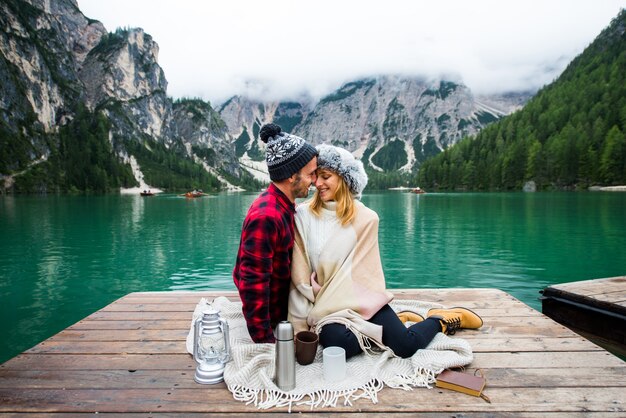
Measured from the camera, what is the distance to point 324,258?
15.5 ft

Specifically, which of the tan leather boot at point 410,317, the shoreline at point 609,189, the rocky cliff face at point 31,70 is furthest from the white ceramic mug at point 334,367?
the rocky cliff face at point 31,70

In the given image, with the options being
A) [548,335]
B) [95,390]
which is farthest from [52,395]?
[548,335]

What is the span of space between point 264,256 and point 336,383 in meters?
1.54

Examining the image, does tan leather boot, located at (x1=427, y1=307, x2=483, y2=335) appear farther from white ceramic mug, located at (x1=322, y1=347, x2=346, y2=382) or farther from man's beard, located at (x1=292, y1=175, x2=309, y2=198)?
man's beard, located at (x1=292, y1=175, x2=309, y2=198)

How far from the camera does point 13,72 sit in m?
158

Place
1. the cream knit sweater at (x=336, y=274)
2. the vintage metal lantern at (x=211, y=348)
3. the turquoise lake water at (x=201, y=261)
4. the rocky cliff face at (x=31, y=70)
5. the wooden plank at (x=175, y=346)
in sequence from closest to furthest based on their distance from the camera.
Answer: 1. the vintage metal lantern at (x=211, y=348)
2. the cream knit sweater at (x=336, y=274)
3. the wooden plank at (x=175, y=346)
4. the turquoise lake water at (x=201, y=261)
5. the rocky cliff face at (x=31, y=70)

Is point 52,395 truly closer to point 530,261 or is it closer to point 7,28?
point 530,261

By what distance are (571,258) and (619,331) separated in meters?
16.5

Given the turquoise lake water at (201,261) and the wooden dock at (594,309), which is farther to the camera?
the turquoise lake water at (201,261)

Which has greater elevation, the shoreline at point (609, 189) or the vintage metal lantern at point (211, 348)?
the shoreline at point (609, 189)

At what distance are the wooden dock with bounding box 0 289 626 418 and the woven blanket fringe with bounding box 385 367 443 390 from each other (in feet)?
0.28

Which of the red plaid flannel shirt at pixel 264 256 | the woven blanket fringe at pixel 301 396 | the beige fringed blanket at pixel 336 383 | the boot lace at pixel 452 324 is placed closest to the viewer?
the woven blanket fringe at pixel 301 396

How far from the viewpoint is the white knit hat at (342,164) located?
4762 millimetres

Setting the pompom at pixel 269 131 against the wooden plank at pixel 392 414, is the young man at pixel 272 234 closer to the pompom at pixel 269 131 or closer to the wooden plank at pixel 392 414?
the pompom at pixel 269 131
